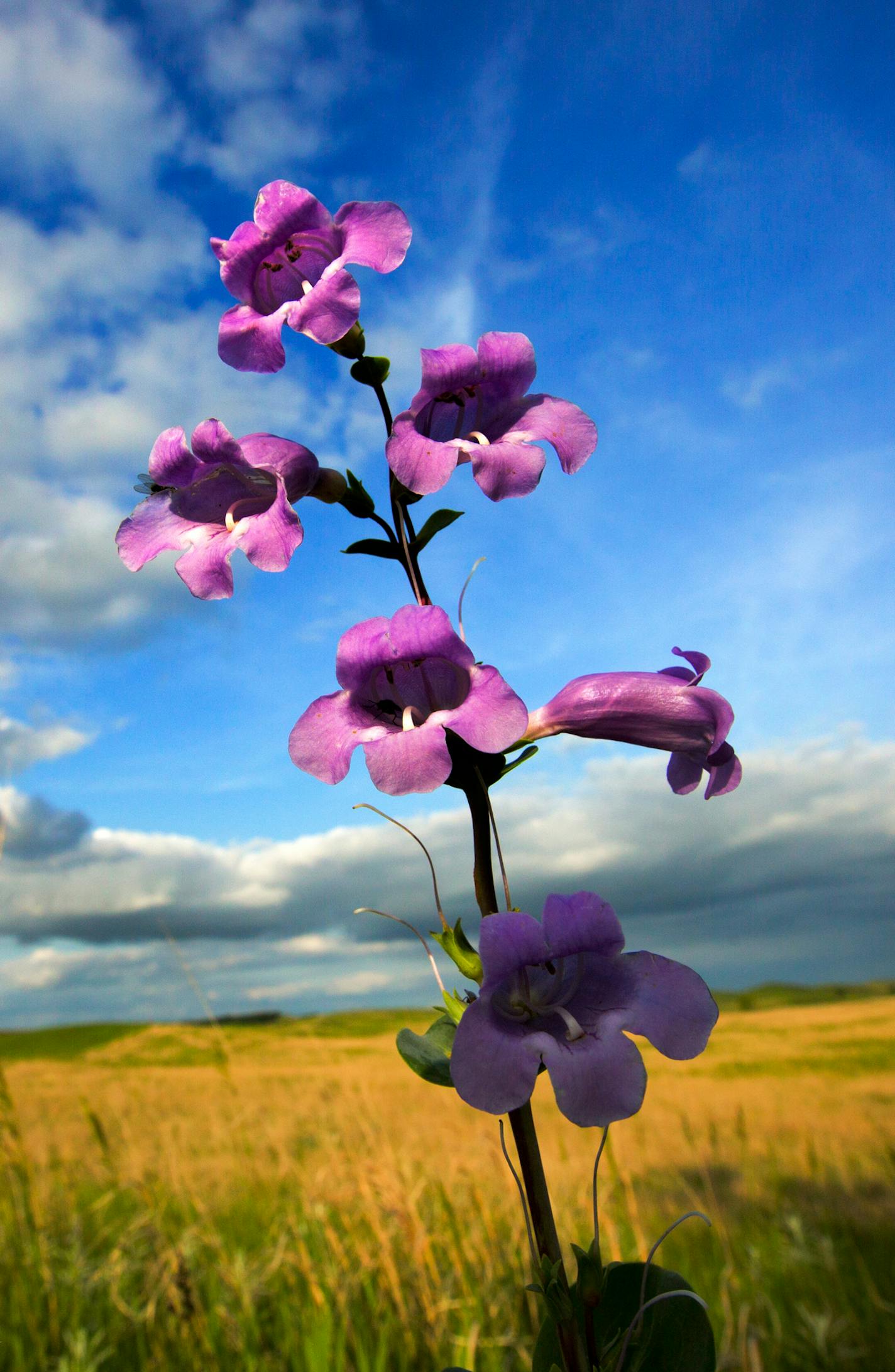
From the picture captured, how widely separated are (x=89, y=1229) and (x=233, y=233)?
6575 millimetres

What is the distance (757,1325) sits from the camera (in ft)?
13.9

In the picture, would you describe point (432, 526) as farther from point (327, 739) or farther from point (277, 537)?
point (327, 739)

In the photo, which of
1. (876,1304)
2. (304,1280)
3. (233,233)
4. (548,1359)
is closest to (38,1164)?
(304,1280)

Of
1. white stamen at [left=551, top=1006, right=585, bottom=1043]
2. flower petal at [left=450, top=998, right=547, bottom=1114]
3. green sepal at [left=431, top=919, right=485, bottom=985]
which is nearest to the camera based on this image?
flower petal at [left=450, top=998, right=547, bottom=1114]

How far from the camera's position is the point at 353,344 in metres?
1.85

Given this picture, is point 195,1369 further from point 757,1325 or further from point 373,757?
point 373,757

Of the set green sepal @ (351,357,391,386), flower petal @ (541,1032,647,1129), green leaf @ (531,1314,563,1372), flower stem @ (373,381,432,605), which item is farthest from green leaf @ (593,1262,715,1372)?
green sepal @ (351,357,391,386)

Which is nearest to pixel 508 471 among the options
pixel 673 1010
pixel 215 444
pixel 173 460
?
pixel 215 444

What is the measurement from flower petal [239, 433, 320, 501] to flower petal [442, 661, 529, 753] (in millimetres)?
637

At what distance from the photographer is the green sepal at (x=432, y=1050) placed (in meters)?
1.59

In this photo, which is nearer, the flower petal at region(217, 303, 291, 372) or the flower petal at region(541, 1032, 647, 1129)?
the flower petal at region(541, 1032, 647, 1129)

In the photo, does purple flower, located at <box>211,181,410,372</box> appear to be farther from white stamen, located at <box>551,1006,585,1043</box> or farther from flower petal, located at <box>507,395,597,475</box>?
white stamen, located at <box>551,1006,585,1043</box>

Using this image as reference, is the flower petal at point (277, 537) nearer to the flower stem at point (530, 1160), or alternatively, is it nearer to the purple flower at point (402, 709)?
the purple flower at point (402, 709)

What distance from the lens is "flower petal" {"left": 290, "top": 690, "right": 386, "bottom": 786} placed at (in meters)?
1.54
